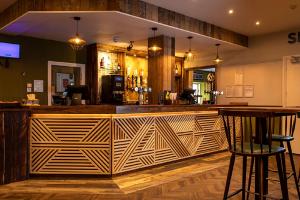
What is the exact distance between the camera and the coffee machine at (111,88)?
24.6ft

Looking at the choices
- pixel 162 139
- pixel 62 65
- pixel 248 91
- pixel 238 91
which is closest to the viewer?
pixel 162 139

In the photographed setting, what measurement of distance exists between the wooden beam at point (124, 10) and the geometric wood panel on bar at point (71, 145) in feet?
6.82

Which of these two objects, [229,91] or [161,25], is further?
[229,91]

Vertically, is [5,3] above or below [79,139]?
above

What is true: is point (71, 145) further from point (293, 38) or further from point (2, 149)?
point (293, 38)

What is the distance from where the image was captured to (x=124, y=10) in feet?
16.6

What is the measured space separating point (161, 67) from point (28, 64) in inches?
134

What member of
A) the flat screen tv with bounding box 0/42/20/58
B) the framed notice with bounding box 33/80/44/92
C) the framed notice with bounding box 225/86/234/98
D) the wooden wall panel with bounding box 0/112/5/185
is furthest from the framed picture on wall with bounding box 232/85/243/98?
the wooden wall panel with bounding box 0/112/5/185

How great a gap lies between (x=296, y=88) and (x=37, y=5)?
249 inches

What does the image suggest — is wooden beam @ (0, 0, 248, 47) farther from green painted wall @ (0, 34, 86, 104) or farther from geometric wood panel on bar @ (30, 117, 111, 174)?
geometric wood panel on bar @ (30, 117, 111, 174)

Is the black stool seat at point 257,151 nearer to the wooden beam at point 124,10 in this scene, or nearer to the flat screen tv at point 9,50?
the wooden beam at point 124,10

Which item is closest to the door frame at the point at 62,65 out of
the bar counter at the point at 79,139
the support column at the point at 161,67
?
the support column at the point at 161,67

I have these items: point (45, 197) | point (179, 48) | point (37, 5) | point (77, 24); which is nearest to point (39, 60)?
point (77, 24)

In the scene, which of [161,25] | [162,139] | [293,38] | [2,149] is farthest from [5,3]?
[293,38]
